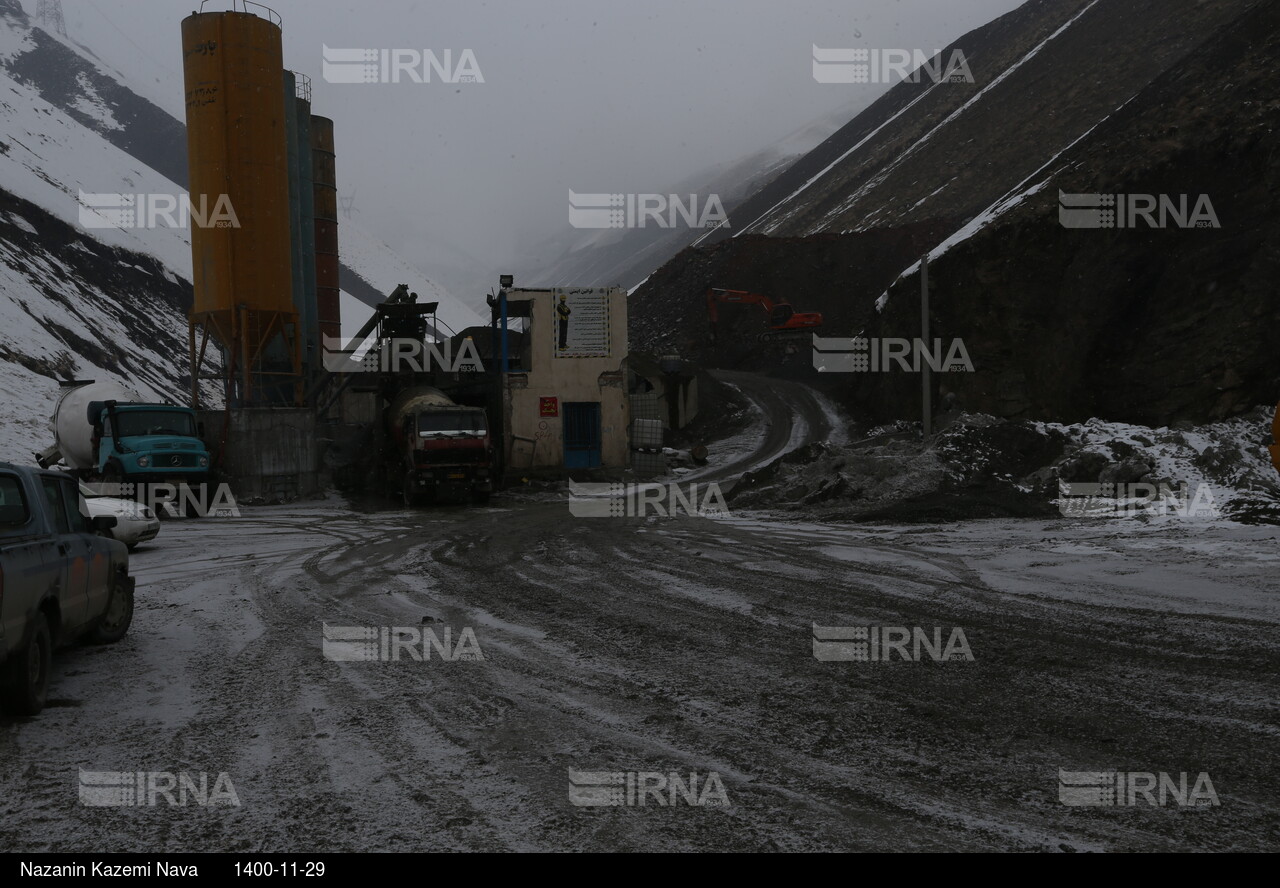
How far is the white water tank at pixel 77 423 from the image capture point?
84.1 feet

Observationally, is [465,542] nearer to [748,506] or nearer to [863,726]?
[748,506]

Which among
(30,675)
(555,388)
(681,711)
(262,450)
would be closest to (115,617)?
(30,675)

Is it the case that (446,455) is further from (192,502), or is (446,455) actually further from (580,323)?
(580,323)

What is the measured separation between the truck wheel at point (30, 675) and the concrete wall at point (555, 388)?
26410mm

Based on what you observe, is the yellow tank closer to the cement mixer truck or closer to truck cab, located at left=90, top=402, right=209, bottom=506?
the cement mixer truck

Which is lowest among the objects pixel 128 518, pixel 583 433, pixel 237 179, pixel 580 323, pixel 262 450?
pixel 128 518

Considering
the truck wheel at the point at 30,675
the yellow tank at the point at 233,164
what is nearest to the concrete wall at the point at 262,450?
the yellow tank at the point at 233,164

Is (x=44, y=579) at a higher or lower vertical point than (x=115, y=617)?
higher

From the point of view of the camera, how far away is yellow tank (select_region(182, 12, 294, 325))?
28859 mm

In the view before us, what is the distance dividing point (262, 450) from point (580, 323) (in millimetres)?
12294

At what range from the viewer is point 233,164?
2878 centimetres

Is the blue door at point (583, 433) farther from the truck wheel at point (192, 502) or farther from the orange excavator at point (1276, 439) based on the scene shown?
the orange excavator at point (1276, 439)

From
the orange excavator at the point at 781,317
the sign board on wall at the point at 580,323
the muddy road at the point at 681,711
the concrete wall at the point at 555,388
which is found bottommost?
the muddy road at the point at 681,711
